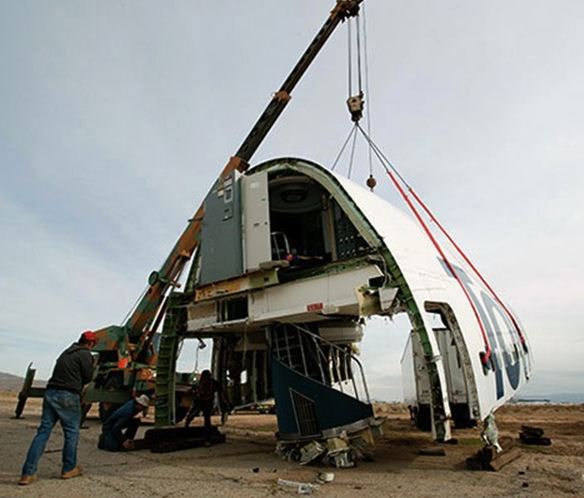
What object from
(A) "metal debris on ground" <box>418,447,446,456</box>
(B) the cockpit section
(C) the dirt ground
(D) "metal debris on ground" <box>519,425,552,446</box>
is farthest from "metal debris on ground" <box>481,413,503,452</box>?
(B) the cockpit section

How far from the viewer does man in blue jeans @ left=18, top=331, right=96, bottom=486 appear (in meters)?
5.80

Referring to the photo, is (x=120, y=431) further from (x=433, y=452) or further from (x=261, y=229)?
(x=433, y=452)

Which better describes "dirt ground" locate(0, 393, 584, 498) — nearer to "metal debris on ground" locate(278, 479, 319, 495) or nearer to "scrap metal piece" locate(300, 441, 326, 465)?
"metal debris on ground" locate(278, 479, 319, 495)

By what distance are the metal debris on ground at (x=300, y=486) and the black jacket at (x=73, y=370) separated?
3203 millimetres

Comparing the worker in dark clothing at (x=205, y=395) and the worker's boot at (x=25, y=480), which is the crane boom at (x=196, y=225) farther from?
the worker's boot at (x=25, y=480)

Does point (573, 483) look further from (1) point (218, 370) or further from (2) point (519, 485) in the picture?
(1) point (218, 370)

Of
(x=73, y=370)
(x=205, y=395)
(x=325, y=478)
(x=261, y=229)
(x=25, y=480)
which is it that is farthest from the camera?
(x=205, y=395)

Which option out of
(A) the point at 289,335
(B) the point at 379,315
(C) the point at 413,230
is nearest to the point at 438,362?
(B) the point at 379,315

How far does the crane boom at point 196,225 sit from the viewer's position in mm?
16125

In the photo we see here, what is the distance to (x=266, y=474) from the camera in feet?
24.0

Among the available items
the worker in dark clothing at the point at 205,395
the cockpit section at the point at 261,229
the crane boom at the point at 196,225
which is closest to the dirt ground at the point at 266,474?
the worker in dark clothing at the point at 205,395

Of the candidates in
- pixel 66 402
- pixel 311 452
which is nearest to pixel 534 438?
pixel 311 452

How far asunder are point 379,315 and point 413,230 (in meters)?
3.85

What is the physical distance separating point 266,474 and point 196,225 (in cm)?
1044
